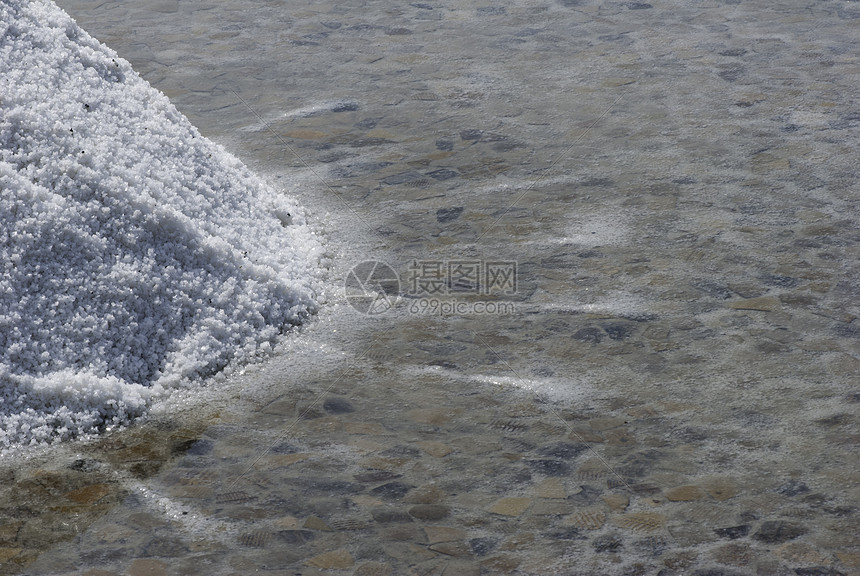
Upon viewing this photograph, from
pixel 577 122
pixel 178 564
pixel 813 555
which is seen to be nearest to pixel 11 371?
pixel 178 564

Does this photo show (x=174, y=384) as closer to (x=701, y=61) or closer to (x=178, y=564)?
(x=178, y=564)

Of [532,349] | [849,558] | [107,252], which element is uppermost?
[107,252]

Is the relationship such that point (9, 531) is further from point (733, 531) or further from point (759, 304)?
point (759, 304)

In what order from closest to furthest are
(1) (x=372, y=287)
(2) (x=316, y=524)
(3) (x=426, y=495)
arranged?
(2) (x=316, y=524) → (3) (x=426, y=495) → (1) (x=372, y=287)

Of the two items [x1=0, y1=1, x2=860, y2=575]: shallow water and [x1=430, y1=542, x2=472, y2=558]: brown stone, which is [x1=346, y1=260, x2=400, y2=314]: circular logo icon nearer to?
[x1=0, y1=1, x2=860, y2=575]: shallow water

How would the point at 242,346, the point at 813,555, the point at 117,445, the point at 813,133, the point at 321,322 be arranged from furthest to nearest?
the point at 813,133
the point at 321,322
the point at 242,346
the point at 117,445
the point at 813,555

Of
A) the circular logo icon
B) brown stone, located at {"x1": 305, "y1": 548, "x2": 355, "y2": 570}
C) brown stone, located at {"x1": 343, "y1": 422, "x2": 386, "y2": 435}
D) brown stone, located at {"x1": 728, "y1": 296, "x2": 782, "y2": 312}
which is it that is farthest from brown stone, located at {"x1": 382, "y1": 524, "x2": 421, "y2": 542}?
brown stone, located at {"x1": 728, "y1": 296, "x2": 782, "y2": 312}

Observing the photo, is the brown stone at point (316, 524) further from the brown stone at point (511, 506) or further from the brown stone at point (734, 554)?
the brown stone at point (734, 554)

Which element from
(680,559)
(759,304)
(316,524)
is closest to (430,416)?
(316,524)
